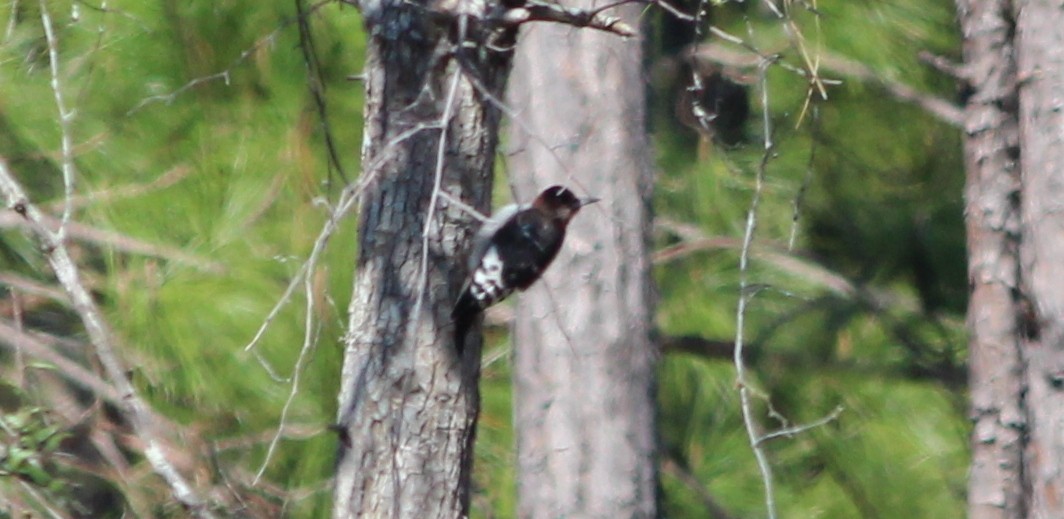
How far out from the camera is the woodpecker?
2605 millimetres

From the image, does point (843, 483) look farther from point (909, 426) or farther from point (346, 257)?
point (346, 257)

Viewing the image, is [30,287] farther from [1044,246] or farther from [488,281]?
[1044,246]

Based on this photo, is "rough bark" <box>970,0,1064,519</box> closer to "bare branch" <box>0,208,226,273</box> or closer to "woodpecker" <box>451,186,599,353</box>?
"woodpecker" <box>451,186,599,353</box>

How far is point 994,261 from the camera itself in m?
3.30

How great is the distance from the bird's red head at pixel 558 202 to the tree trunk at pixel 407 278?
781 millimetres

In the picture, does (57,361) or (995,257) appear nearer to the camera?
(995,257)

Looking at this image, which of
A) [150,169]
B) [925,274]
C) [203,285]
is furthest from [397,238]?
[925,274]

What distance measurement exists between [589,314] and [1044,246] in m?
1.16

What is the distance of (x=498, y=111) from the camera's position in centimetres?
227

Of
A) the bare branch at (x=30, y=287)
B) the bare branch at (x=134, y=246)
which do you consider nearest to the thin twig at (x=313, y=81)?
the bare branch at (x=134, y=246)

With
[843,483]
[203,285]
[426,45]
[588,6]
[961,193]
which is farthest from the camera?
[961,193]

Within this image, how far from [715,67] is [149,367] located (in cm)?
194

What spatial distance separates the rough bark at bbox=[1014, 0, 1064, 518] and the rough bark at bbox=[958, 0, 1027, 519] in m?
0.31

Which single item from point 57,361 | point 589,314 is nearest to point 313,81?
point 589,314
